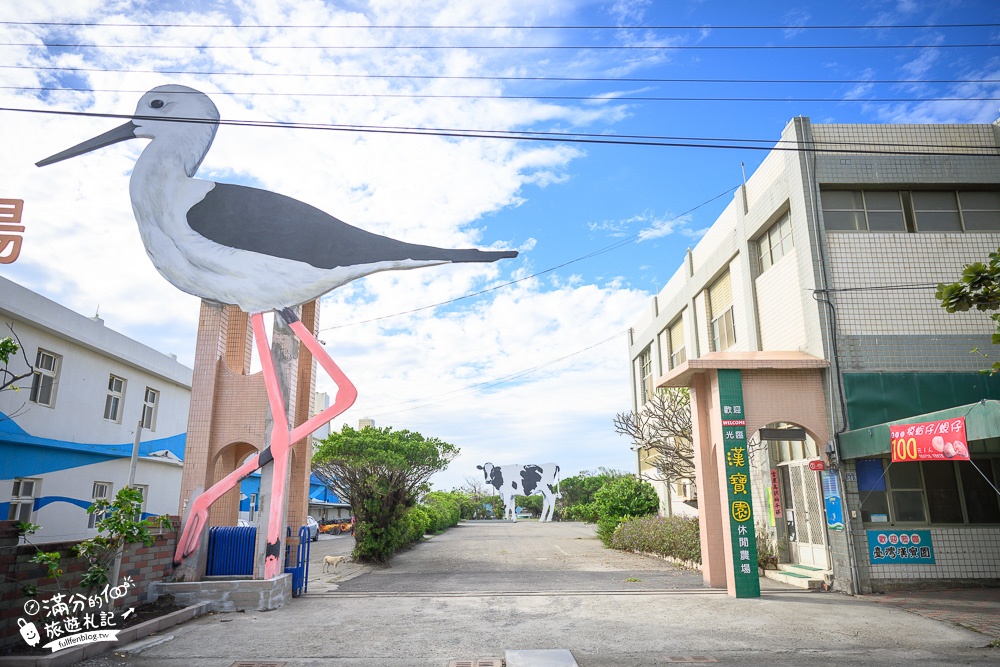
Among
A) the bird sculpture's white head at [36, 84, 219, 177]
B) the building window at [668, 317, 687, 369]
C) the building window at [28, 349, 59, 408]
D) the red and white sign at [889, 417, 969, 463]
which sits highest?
the bird sculpture's white head at [36, 84, 219, 177]

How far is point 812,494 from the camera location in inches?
512

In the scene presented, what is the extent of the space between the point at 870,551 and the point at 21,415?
16.2 m

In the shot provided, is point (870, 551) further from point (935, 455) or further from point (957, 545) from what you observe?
point (935, 455)

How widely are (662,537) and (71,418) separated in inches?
573

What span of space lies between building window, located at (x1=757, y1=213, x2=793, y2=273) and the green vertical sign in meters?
3.79

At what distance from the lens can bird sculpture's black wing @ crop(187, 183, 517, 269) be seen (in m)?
10.8

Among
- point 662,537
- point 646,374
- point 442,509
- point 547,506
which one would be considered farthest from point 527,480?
point 662,537

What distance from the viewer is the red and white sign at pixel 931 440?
8188 millimetres

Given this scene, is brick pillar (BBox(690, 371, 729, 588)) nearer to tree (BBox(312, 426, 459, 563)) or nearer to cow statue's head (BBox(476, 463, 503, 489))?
tree (BBox(312, 426, 459, 563))

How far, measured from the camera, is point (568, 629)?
28.0 feet

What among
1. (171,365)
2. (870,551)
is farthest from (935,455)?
(171,365)

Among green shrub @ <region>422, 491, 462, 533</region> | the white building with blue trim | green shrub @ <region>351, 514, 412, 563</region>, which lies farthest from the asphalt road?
green shrub @ <region>422, 491, 462, 533</region>

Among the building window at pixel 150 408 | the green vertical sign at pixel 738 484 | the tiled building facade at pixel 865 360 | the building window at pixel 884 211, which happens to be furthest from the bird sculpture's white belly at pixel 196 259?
the building window at pixel 884 211

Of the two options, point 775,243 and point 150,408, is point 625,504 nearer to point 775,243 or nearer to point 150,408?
point 775,243
